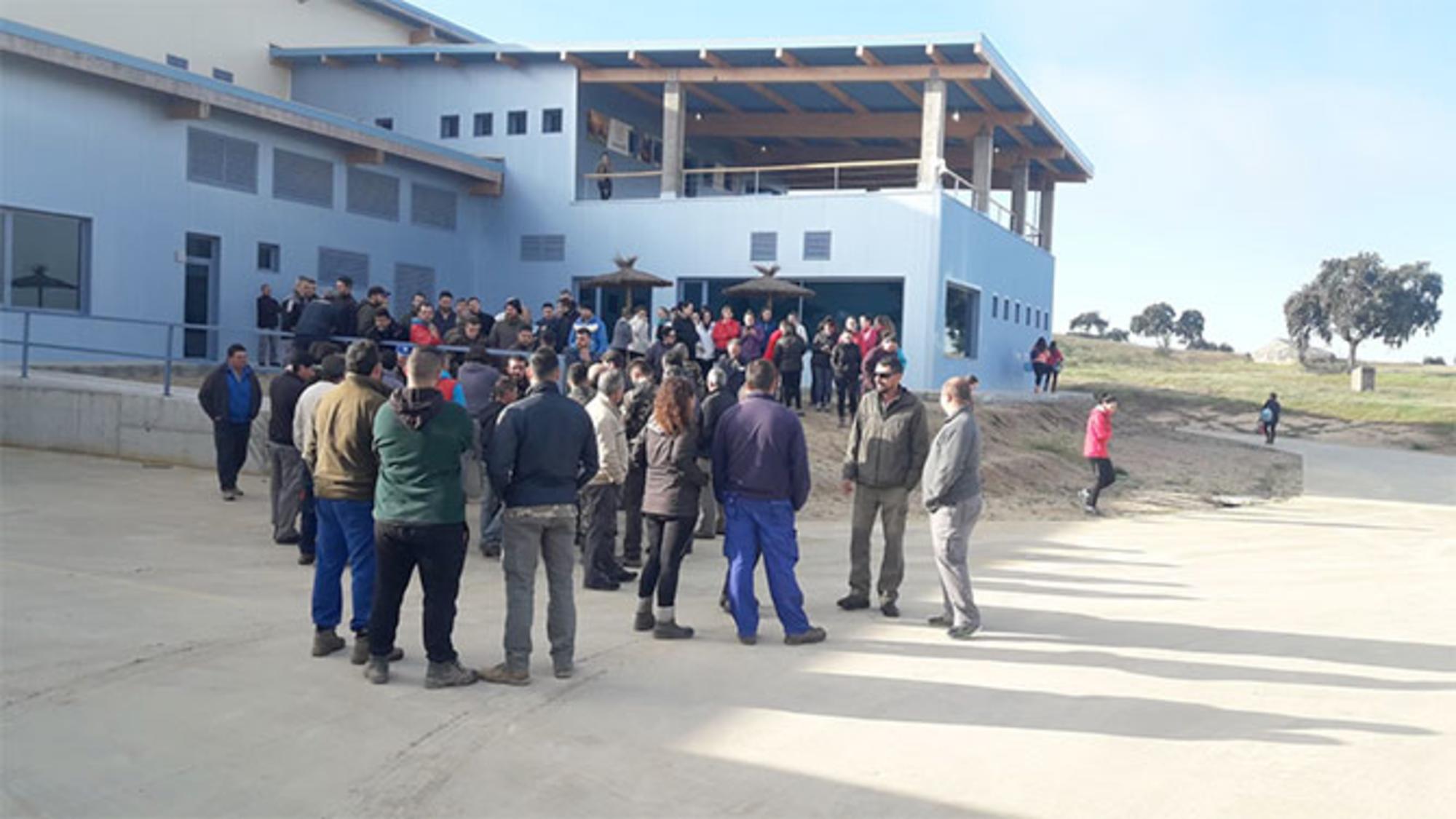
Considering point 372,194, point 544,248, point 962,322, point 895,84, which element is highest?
point 895,84

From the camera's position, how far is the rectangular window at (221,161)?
20656 mm

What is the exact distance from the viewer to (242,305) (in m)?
21.6

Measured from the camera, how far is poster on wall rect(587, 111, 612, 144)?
27281 mm

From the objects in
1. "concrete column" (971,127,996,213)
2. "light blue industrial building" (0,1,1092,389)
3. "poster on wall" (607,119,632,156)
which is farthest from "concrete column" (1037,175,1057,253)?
"poster on wall" (607,119,632,156)

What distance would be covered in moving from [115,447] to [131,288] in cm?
578

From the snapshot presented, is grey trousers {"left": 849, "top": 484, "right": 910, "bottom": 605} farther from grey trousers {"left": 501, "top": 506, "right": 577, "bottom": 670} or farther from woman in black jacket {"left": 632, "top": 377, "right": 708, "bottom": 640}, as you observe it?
grey trousers {"left": 501, "top": 506, "right": 577, "bottom": 670}

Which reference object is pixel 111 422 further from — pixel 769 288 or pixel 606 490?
pixel 769 288

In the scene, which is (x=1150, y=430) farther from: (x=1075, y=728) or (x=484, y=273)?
(x=1075, y=728)

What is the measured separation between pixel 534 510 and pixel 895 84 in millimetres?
22063

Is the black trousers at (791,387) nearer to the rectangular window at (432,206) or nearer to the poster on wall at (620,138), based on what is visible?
the rectangular window at (432,206)

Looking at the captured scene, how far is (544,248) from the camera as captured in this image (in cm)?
2680

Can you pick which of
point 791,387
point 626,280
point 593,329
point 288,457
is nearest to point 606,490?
point 288,457

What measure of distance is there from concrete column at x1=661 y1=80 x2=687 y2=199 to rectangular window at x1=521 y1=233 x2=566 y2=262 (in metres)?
2.68

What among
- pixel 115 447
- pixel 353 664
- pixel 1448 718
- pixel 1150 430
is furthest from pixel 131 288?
pixel 1150 430
